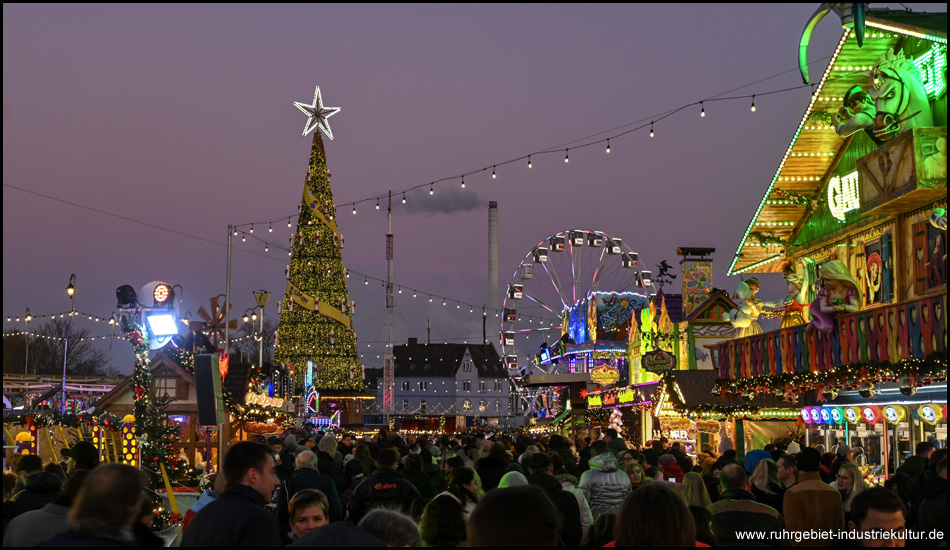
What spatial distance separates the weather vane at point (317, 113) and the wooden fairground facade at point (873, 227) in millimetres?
35734

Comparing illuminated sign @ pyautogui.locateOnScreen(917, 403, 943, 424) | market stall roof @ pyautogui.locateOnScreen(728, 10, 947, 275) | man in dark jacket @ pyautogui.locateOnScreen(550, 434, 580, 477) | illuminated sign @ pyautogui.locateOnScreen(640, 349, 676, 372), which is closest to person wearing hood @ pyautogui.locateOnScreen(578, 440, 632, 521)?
man in dark jacket @ pyautogui.locateOnScreen(550, 434, 580, 477)

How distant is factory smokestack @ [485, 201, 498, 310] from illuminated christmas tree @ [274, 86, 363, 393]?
54.7 feet

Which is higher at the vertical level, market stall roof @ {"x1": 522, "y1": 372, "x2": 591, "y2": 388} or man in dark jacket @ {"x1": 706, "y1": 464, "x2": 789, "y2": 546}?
market stall roof @ {"x1": 522, "y1": 372, "x2": 591, "y2": 388}

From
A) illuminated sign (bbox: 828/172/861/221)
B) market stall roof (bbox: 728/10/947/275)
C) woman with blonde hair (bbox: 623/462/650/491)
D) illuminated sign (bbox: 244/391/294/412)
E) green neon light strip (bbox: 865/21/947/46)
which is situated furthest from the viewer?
illuminated sign (bbox: 244/391/294/412)

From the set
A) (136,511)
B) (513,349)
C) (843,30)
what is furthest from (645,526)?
(513,349)

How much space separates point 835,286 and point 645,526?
13.8 m

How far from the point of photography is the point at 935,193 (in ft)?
47.1

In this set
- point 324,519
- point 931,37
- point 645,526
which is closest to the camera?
point 645,526

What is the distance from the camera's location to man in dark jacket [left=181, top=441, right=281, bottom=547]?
4.65 meters

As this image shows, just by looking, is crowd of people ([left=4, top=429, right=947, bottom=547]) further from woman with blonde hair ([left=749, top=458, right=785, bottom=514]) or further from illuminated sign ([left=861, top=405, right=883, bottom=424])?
illuminated sign ([left=861, top=405, right=883, bottom=424])

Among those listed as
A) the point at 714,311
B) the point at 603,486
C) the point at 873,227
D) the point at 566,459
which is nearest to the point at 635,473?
the point at 566,459

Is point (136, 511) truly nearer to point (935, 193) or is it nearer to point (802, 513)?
point (802, 513)

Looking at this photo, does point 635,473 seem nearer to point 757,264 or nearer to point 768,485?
point 768,485

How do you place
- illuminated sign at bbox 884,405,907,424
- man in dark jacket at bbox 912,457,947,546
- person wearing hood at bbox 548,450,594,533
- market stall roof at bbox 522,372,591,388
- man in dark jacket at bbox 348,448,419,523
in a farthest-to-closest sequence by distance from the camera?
market stall roof at bbox 522,372,591,388 < illuminated sign at bbox 884,405,907,424 < man in dark jacket at bbox 348,448,419,523 < person wearing hood at bbox 548,450,594,533 < man in dark jacket at bbox 912,457,947,546
